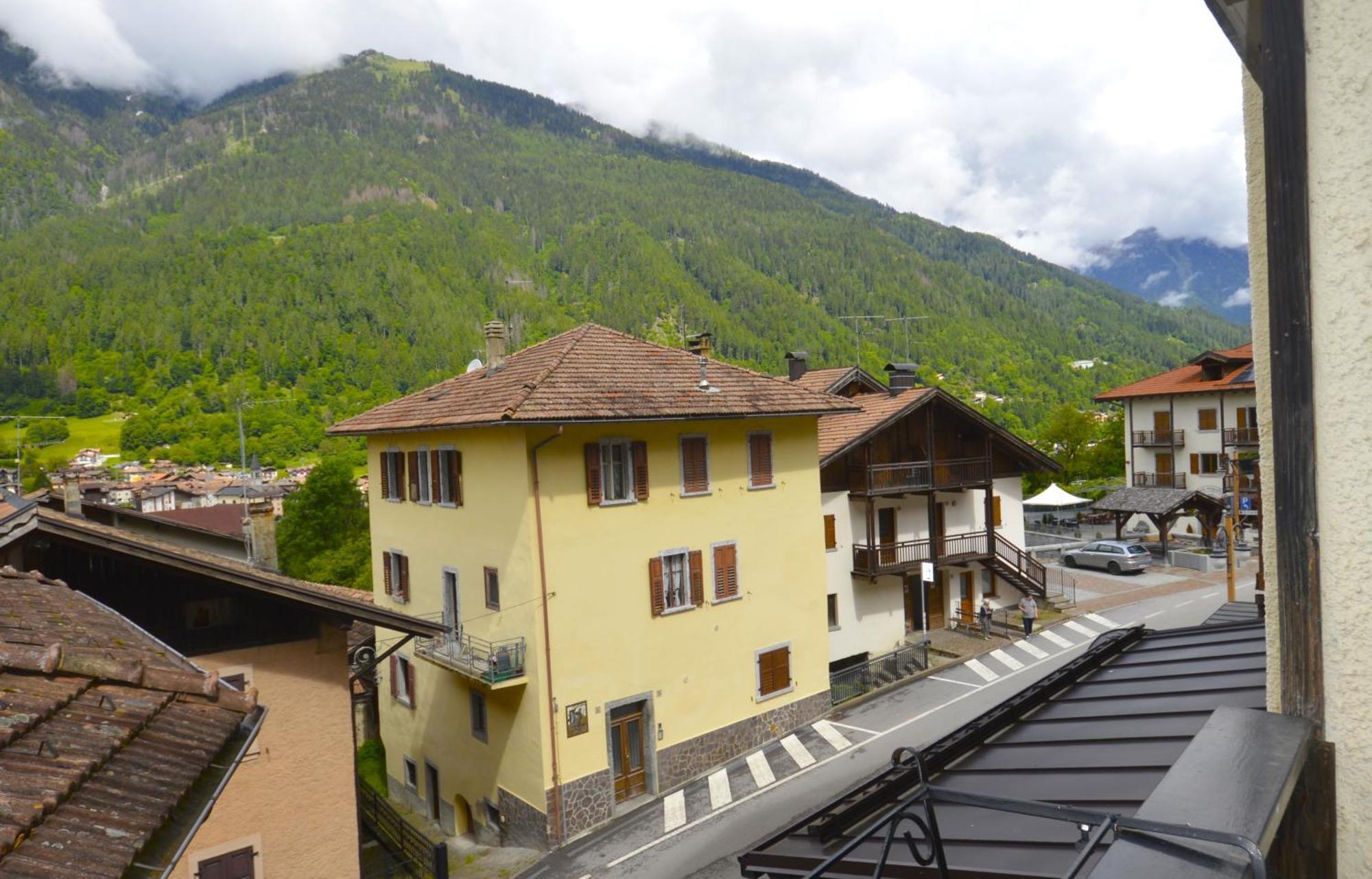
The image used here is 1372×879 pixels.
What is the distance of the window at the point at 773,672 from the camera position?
68.7ft

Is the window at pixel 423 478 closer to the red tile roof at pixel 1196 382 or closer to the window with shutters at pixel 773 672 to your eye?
the window with shutters at pixel 773 672

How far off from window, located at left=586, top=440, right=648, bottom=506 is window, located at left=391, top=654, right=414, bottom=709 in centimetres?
853

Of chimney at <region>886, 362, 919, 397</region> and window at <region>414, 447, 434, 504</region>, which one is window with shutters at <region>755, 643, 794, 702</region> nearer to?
window at <region>414, 447, 434, 504</region>

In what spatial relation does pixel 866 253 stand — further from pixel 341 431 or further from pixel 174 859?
pixel 174 859

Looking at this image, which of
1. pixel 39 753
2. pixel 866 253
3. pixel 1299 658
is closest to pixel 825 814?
pixel 1299 658

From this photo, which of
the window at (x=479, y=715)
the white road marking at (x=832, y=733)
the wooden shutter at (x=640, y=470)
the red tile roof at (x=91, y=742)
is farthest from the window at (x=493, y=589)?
the red tile roof at (x=91, y=742)

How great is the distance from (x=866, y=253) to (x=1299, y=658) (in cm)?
17080

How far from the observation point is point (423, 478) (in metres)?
21.5

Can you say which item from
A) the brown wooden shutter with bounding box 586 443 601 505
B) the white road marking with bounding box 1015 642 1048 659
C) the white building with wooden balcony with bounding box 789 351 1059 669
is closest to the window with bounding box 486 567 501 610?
the brown wooden shutter with bounding box 586 443 601 505

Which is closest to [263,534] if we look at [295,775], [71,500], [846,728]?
[71,500]

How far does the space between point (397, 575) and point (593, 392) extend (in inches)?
347

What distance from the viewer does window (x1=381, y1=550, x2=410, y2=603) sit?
22672mm

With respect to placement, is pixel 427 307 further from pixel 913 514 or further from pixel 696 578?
pixel 696 578

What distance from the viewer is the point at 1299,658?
2002mm
